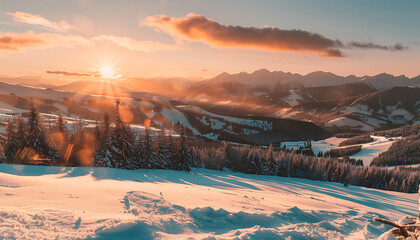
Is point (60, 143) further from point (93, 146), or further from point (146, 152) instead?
point (146, 152)

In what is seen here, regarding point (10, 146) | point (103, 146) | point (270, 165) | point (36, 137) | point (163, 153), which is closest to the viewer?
point (10, 146)

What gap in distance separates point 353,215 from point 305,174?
238ft

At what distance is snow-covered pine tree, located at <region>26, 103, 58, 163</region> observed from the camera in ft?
119

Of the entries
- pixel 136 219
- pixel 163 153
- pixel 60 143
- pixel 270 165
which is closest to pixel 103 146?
pixel 60 143

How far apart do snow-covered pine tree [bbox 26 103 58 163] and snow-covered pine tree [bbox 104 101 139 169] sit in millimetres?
9872

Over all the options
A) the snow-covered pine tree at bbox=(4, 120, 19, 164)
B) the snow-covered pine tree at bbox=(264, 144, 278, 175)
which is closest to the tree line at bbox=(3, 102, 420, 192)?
the snow-covered pine tree at bbox=(4, 120, 19, 164)

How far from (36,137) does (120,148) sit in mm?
12889

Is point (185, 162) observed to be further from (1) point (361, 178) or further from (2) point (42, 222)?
(1) point (361, 178)

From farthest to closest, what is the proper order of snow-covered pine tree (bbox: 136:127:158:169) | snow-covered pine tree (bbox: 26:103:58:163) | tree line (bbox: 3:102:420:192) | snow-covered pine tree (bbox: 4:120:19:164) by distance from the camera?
snow-covered pine tree (bbox: 136:127:158:169)
tree line (bbox: 3:102:420:192)
snow-covered pine tree (bbox: 26:103:58:163)
snow-covered pine tree (bbox: 4:120:19:164)

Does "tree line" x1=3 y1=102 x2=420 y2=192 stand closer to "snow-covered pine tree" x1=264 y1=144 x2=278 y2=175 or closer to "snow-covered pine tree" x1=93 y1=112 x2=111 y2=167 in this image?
"snow-covered pine tree" x1=93 y1=112 x2=111 y2=167

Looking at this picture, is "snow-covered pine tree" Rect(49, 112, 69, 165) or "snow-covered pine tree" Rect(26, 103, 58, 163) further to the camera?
"snow-covered pine tree" Rect(49, 112, 69, 165)

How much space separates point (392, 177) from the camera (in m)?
96.1

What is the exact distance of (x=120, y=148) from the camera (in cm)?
3891

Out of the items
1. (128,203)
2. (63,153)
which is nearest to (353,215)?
(128,203)
